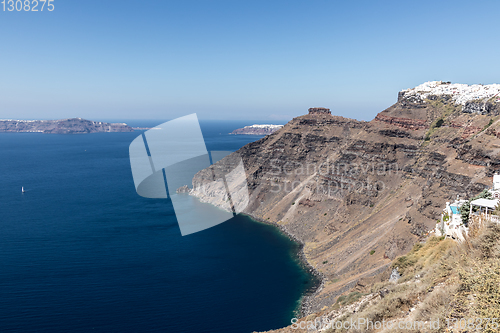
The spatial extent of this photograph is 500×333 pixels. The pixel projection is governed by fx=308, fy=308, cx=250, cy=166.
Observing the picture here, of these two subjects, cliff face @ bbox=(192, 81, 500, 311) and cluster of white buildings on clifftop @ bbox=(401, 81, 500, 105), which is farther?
cluster of white buildings on clifftop @ bbox=(401, 81, 500, 105)

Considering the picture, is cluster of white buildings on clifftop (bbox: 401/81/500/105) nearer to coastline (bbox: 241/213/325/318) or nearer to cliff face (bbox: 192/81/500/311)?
cliff face (bbox: 192/81/500/311)

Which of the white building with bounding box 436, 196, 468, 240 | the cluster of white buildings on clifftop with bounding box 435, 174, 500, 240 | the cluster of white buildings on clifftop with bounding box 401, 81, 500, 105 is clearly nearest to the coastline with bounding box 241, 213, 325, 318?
the white building with bounding box 436, 196, 468, 240

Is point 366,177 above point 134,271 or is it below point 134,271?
above

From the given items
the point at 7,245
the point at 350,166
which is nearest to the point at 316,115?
the point at 350,166

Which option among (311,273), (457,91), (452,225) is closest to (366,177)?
(311,273)

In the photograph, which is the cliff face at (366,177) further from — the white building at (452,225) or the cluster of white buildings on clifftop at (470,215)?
the cluster of white buildings on clifftop at (470,215)

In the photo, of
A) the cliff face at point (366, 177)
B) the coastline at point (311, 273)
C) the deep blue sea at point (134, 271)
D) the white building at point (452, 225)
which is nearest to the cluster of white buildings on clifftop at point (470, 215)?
the white building at point (452, 225)

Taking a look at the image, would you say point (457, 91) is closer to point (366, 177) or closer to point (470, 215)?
point (366, 177)
